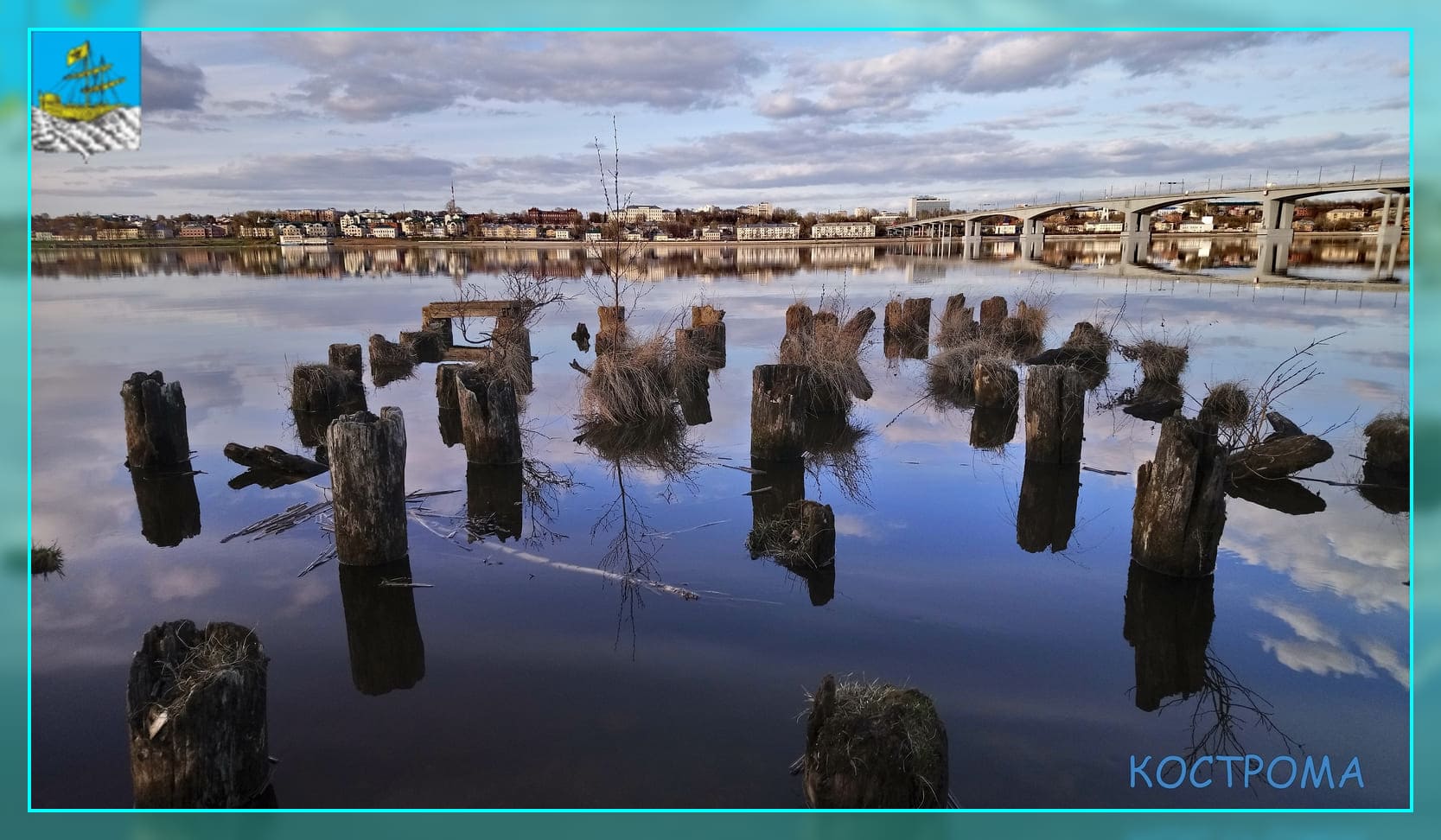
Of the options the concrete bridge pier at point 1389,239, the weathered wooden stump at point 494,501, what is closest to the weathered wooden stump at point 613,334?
the weathered wooden stump at point 494,501

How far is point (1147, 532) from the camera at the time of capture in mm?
7090

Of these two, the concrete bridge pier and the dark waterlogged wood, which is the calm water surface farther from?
the concrete bridge pier

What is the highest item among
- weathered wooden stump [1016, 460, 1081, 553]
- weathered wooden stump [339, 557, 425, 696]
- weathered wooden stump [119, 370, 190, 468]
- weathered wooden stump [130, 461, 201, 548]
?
weathered wooden stump [119, 370, 190, 468]

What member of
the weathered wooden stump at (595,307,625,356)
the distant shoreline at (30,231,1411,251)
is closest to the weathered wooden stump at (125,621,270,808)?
the weathered wooden stump at (595,307,625,356)

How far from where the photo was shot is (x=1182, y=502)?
6.78m

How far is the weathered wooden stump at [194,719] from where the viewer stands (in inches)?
154

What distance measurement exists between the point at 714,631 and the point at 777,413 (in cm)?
457

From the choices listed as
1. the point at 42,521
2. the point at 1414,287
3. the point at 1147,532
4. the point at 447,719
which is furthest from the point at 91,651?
the point at 1147,532

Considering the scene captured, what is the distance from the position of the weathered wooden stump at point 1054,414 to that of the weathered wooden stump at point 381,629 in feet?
23.8

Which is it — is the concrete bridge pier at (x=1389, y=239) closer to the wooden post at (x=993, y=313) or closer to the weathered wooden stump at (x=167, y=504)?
the wooden post at (x=993, y=313)

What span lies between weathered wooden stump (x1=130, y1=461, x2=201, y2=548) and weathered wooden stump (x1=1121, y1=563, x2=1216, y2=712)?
27.4 feet

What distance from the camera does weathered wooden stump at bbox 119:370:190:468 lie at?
9750mm

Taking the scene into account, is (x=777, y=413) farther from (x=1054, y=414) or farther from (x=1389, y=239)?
(x=1389, y=239)

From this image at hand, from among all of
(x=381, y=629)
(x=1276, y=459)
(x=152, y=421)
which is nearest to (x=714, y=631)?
(x=381, y=629)
